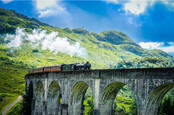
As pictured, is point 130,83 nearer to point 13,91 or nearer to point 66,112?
point 66,112

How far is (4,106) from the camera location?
66750mm

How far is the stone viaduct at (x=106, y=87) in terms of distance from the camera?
19812 millimetres

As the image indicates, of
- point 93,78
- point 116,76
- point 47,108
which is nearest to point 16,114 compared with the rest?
point 47,108

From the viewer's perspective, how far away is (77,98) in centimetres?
3619

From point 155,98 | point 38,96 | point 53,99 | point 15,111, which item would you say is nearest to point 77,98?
point 53,99

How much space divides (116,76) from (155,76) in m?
6.01

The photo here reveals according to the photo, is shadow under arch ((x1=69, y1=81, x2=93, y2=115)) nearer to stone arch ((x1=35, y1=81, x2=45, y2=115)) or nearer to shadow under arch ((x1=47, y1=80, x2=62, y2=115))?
shadow under arch ((x1=47, y1=80, x2=62, y2=115))

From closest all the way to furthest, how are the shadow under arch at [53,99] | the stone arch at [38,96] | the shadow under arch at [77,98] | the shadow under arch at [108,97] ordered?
the shadow under arch at [108,97], the shadow under arch at [77,98], the shadow under arch at [53,99], the stone arch at [38,96]

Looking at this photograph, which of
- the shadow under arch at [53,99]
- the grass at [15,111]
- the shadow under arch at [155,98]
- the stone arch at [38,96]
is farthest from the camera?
the grass at [15,111]

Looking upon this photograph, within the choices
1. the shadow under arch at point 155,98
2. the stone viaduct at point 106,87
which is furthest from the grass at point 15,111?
the shadow under arch at point 155,98

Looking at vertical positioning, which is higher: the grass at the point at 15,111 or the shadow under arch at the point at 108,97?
the shadow under arch at the point at 108,97

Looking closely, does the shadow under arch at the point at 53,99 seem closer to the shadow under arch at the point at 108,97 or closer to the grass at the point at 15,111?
the shadow under arch at the point at 108,97

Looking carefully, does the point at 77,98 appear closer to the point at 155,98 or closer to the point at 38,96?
the point at 155,98

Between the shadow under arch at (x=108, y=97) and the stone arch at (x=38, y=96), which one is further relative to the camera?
the stone arch at (x=38, y=96)
